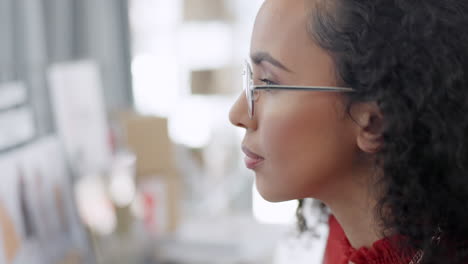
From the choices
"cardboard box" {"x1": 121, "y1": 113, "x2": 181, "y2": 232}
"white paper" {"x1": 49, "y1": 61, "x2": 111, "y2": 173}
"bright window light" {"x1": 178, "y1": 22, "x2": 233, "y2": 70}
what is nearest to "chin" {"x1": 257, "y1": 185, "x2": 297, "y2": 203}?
"white paper" {"x1": 49, "y1": 61, "x2": 111, "y2": 173}

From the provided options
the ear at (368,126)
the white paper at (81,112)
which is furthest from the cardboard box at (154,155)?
the ear at (368,126)

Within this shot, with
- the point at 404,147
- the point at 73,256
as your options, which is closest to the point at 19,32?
the point at 73,256

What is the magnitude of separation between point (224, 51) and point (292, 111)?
260 cm

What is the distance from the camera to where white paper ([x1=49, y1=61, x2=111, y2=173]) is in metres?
1.65

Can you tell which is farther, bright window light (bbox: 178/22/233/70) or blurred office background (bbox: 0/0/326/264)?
bright window light (bbox: 178/22/233/70)

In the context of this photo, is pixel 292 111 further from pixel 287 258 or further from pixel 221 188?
pixel 221 188

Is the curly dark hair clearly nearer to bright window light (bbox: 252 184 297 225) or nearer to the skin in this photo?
the skin

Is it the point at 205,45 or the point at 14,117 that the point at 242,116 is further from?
the point at 205,45

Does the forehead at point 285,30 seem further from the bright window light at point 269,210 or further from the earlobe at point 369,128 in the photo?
the bright window light at point 269,210

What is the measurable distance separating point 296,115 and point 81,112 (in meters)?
1.01

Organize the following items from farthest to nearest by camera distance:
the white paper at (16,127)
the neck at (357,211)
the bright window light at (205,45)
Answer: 1. the bright window light at (205,45)
2. the white paper at (16,127)
3. the neck at (357,211)

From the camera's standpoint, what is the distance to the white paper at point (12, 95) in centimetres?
138

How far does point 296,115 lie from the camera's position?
0.90 metres

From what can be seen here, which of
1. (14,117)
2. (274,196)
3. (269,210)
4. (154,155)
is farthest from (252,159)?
(269,210)
